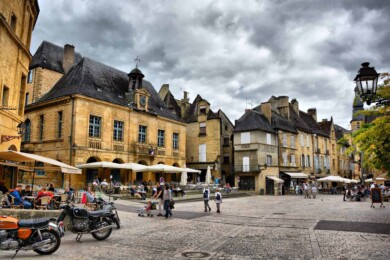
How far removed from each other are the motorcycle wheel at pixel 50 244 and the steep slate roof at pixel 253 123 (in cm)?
3102

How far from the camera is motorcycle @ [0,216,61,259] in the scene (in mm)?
6562

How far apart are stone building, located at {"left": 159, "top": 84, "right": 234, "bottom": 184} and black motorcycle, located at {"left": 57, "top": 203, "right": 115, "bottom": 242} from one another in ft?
95.4

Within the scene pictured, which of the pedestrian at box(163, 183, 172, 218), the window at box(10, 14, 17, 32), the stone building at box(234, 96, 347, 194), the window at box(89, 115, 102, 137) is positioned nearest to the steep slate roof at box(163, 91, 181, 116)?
the stone building at box(234, 96, 347, 194)

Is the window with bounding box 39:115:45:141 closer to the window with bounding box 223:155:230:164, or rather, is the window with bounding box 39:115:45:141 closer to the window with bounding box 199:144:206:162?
the window with bounding box 199:144:206:162

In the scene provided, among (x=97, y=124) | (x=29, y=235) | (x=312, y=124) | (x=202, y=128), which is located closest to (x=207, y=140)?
(x=202, y=128)

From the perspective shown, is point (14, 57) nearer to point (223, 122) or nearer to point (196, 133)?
point (196, 133)

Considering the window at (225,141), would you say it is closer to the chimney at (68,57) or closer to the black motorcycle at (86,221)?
the chimney at (68,57)

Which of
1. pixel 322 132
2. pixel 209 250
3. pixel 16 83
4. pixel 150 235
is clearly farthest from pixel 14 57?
pixel 322 132

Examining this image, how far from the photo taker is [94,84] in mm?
27938

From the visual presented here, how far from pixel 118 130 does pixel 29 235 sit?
71.8 ft

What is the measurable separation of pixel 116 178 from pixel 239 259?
72.6ft

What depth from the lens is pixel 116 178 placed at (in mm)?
27516

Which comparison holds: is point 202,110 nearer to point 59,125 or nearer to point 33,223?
point 59,125

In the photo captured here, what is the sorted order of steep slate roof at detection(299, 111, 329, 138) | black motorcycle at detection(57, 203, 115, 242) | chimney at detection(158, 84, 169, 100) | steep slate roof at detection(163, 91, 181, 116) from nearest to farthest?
black motorcycle at detection(57, 203, 115, 242) < steep slate roof at detection(163, 91, 181, 116) < chimney at detection(158, 84, 169, 100) < steep slate roof at detection(299, 111, 329, 138)
